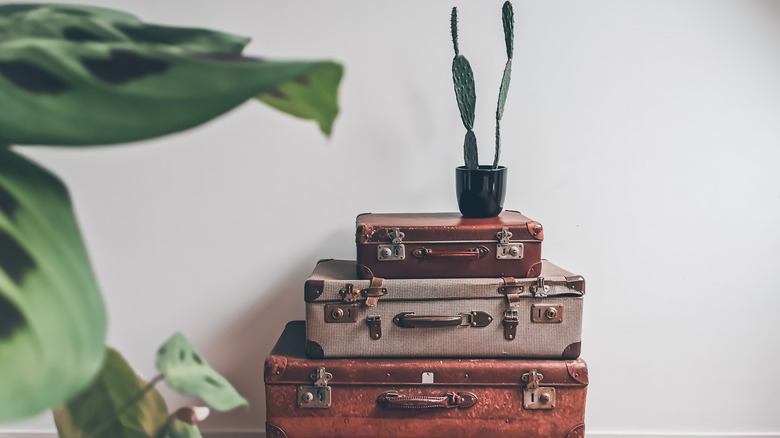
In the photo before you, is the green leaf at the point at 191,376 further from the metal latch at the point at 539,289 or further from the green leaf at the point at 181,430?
the metal latch at the point at 539,289

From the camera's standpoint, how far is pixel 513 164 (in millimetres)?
1802

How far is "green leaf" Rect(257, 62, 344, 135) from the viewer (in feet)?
0.73

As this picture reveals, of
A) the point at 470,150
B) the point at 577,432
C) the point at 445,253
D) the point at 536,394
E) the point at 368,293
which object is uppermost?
the point at 470,150

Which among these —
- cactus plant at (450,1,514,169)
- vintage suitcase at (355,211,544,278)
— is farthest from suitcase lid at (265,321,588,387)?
cactus plant at (450,1,514,169)

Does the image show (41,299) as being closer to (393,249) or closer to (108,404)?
(108,404)

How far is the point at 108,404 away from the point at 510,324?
1251 millimetres

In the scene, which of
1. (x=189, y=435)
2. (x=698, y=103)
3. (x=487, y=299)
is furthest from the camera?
(x=698, y=103)

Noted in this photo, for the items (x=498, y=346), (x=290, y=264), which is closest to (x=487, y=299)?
(x=498, y=346)

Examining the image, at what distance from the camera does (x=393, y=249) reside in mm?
1450

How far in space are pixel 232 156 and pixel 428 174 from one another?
63cm

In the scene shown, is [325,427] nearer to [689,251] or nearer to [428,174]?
[428,174]

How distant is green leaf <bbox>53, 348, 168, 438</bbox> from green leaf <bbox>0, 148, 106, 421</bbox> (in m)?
0.13

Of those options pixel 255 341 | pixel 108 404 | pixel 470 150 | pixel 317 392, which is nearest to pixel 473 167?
pixel 470 150

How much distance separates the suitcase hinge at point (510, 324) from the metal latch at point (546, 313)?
0.05 m
